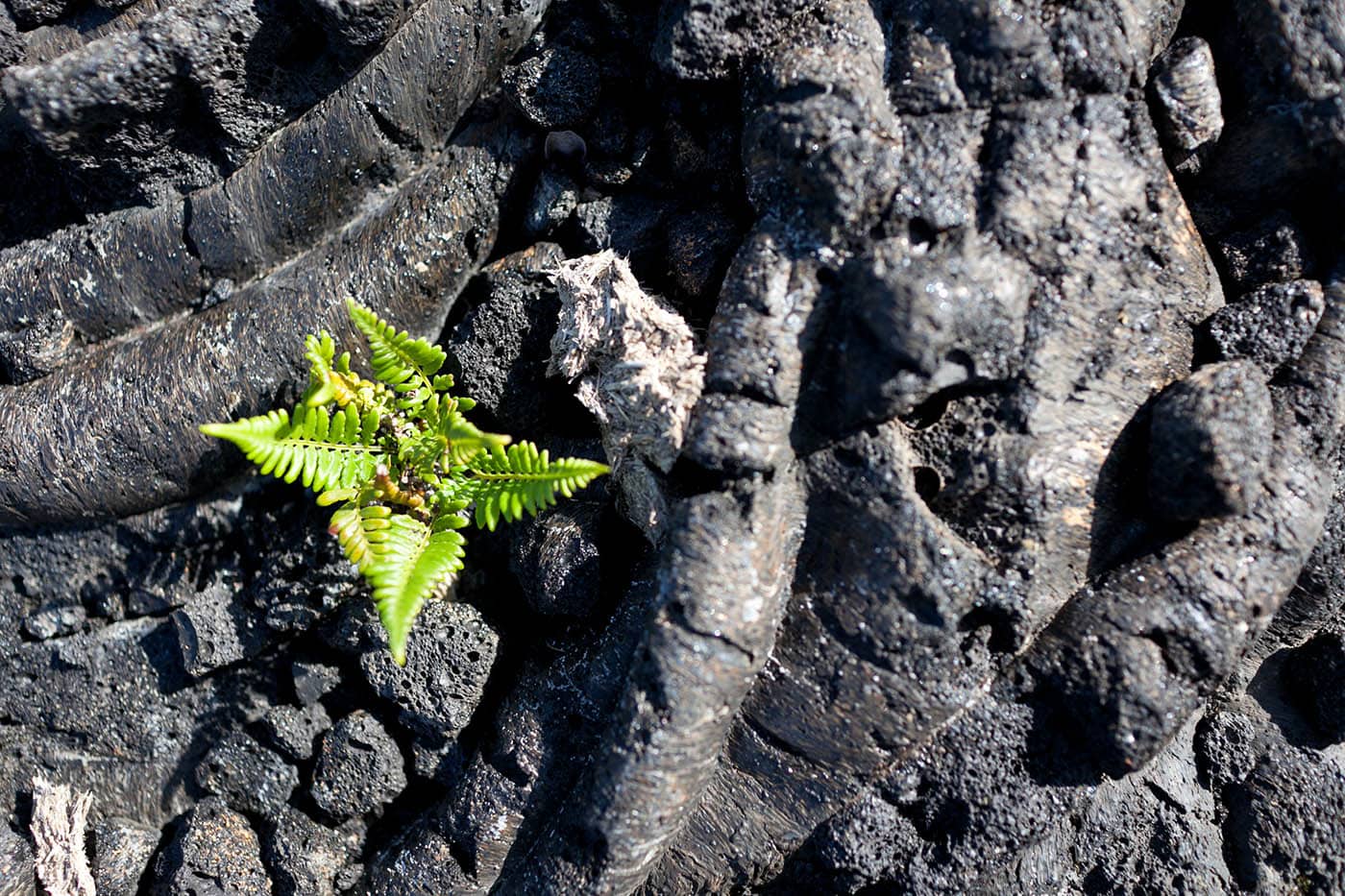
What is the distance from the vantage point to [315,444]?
2.80 metres

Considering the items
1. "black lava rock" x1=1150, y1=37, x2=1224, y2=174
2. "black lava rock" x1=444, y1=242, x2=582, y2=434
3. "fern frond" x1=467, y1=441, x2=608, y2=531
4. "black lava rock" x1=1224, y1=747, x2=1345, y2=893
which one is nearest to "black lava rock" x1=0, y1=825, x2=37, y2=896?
"fern frond" x1=467, y1=441, x2=608, y2=531

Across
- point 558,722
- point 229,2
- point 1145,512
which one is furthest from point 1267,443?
point 229,2

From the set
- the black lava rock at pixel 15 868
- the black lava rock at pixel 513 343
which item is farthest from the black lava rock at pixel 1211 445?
the black lava rock at pixel 15 868

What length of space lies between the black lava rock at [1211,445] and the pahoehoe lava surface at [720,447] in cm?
1

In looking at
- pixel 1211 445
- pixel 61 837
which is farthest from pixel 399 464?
pixel 1211 445

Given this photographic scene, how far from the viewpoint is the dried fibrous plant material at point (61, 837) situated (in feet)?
10.9

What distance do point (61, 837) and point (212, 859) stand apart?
737 mm

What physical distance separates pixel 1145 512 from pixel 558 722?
2.02 metres

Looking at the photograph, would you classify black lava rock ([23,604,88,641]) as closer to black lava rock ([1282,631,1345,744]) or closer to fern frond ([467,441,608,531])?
fern frond ([467,441,608,531])

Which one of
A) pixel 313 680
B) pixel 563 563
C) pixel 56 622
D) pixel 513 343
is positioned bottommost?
pixel 56 622

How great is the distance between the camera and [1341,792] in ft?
9.30

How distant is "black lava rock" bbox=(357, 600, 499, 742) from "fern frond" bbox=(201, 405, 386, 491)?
1.98 ft

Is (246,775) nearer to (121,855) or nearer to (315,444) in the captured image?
(121,855)

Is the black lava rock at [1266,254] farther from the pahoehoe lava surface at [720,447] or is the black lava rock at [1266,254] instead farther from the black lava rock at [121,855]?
the black lava rock at [121,855]
